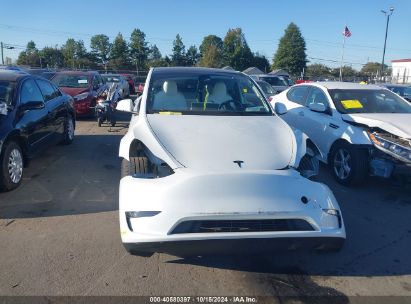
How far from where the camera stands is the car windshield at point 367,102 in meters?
6.52

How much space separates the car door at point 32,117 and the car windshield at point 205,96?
220 cm

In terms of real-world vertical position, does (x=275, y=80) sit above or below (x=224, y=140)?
above

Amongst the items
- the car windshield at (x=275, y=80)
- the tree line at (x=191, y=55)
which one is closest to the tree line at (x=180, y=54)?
the tree line at (x=191, y=55)

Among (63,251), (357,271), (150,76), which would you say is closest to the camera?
(357,271)

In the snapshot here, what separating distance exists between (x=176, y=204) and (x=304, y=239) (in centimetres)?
102

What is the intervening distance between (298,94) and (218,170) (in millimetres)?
5524

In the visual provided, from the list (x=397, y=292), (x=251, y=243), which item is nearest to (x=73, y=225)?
(x=251, y=243)

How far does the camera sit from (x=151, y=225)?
294 cm

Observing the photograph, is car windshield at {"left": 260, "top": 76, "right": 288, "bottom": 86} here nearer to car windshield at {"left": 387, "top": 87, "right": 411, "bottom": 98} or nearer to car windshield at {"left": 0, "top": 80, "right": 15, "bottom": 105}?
car windshield at {"left": 387, "top": 87, "right": 411, "bottom": 98}

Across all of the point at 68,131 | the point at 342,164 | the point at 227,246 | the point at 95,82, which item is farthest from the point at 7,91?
the point at 95,82

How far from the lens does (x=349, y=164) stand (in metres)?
5.89

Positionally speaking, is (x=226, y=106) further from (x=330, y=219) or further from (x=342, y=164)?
(x=342, y=164)

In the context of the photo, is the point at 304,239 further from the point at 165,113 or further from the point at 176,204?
the point at 165,113

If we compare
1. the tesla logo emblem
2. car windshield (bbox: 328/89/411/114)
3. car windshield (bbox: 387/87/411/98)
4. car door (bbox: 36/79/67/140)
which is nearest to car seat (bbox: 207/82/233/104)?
the tesla logo emblem
